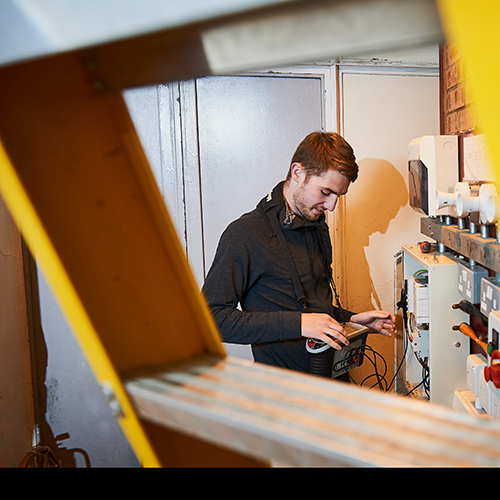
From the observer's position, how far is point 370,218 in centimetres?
297

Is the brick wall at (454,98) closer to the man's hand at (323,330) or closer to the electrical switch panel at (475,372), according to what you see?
the electrical switch panel at (475,372)

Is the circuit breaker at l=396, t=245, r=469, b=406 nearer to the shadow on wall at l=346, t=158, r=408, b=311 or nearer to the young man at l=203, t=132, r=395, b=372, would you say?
the young man at l=203, t=132, r=395, b=372

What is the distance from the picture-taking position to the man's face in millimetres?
1876

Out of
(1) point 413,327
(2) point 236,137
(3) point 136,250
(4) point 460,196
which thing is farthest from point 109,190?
(2) point 236,137

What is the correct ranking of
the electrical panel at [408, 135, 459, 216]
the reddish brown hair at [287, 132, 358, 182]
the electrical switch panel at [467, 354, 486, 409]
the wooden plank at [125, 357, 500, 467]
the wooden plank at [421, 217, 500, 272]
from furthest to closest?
the electrical panel at [408, 135, 459, 216] → the reddish brown hair at [287, 132, 358, 182] → the electrical switch panel at [467, 354, 486, 409] → the wooden plank at [421, 217, 500, 272] → the wooden plank at [125, 357, 500, 467]

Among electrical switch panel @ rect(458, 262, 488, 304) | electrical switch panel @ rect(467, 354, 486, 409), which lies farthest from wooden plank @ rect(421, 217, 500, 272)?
electrical switch panel @ rect(467, 354, 486, 409)

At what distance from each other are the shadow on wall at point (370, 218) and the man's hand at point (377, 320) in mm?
928

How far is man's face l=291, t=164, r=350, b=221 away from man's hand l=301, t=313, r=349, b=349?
1.54 feet

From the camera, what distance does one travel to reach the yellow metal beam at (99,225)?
47 centimetres

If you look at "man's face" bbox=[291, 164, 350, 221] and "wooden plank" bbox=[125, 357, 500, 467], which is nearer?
"wooden plank" bbox=[125, 357, 500, 467]

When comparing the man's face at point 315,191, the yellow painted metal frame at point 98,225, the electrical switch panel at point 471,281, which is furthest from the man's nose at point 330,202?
the yellow painted metal frame at point 98,225

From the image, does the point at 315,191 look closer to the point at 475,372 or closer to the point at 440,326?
the point at 440,326

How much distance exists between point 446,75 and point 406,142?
19.4 inches
